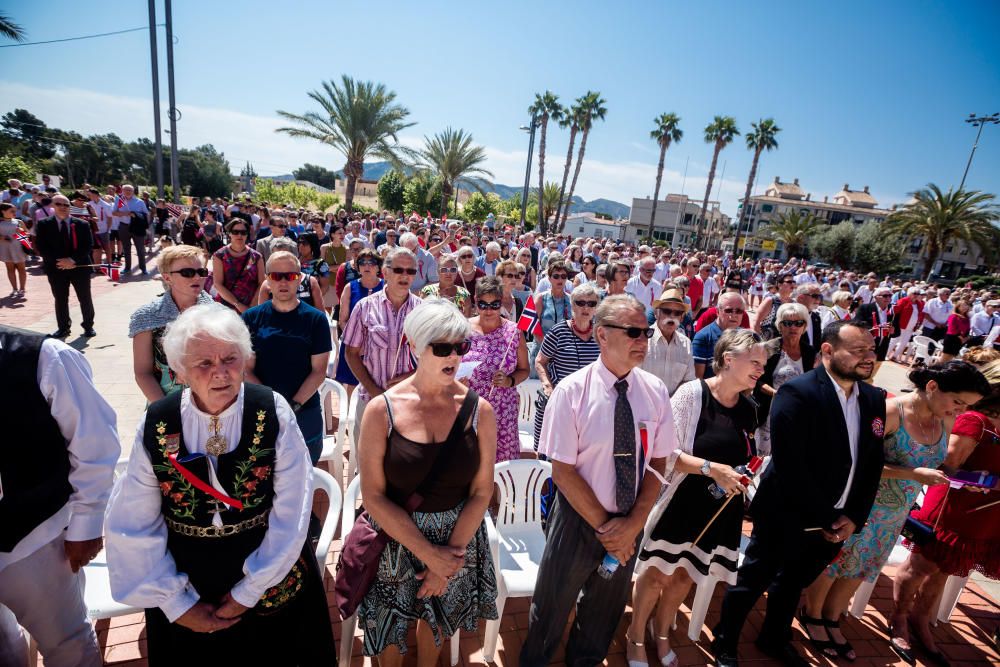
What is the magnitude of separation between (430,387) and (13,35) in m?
25.5

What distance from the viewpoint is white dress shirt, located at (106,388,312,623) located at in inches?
66.0

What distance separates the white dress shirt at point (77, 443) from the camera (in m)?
1.86

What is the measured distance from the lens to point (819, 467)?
2627 mm

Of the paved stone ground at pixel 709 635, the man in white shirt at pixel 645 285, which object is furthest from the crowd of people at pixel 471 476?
the man in white shirt at pixel 645 285

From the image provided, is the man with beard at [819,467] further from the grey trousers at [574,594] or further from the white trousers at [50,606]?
the white trousers at [50,606]

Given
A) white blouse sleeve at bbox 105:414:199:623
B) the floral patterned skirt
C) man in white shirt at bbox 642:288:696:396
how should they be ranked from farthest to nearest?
man in white shirt at bbox 642:288:696:396 → the floral patterned skirt → white blouse sleeve at bbox 105:414:199:623

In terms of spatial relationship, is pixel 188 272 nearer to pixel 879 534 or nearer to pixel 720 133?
pixel 879 534

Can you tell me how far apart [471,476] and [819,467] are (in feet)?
6.51

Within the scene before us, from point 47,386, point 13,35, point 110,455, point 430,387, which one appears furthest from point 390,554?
point 13,35

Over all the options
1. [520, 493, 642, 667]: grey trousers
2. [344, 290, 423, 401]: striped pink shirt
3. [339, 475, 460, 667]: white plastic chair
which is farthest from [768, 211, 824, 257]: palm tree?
[339, 475, 460, 667]: white plastic chair

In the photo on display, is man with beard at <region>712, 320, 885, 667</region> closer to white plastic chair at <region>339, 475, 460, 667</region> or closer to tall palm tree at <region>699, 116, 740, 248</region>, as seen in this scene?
white plastic chair at <region>339, 475, 460, 667</region>

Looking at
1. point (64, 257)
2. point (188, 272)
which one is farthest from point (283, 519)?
point (64, 257)

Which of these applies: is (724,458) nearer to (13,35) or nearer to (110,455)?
(110,455)

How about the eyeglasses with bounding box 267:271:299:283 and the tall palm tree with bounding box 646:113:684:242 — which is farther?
the tall palm tree with bounding box 646:113:684:242
